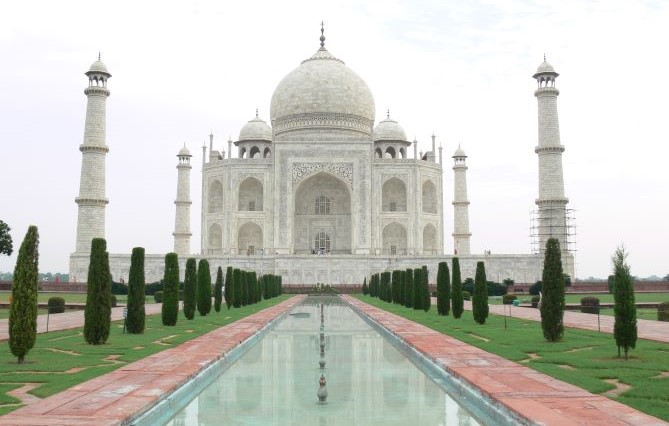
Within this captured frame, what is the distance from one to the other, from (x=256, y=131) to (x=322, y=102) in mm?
5163

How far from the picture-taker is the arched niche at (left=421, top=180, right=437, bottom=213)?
35.7 m

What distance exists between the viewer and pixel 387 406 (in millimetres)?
4844

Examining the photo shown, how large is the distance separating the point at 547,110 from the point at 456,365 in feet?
86.1

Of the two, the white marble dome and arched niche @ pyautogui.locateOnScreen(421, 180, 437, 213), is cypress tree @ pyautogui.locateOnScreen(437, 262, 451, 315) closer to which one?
arched niche @ pyautogui.locateOnScreen(421, 180, 437, 213)

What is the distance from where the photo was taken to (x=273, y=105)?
38281mm

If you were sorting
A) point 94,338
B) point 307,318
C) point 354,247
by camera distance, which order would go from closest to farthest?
point 94,338
point 307,318
point 354,247

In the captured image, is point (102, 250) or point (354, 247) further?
point (354, 247)

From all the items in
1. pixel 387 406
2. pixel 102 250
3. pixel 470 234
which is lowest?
pixel 387 406

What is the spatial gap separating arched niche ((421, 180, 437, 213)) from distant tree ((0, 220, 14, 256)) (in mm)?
20104

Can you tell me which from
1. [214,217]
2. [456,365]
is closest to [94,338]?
[456,365]

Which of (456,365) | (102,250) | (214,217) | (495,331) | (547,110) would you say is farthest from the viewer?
(214,217)

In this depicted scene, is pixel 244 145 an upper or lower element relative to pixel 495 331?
upper

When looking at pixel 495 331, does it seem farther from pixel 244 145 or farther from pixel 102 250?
pixel 244 145

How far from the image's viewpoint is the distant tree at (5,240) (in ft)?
92.5
